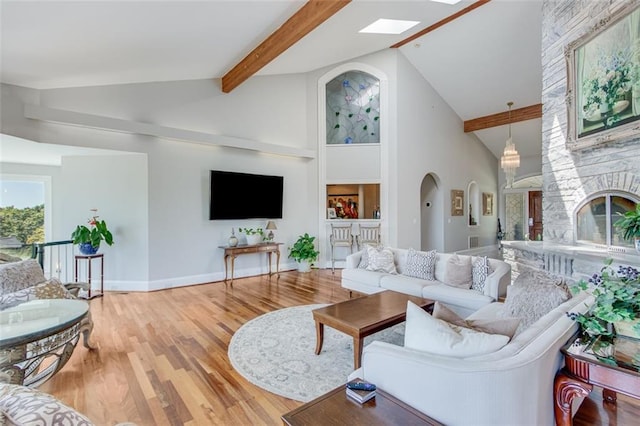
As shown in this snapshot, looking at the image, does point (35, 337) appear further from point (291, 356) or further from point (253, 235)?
point (253, 235)

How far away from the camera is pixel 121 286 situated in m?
5.17

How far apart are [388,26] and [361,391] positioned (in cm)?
629

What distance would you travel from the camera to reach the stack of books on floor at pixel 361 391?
1.36 meters

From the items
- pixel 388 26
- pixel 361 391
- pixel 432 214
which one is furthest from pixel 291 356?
pixel 432 214

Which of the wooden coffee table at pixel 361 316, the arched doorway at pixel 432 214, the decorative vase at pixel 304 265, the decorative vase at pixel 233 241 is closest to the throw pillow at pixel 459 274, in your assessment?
the wooden coffee table at pixel 361 316

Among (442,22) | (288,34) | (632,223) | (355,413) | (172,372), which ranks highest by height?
(442,22)

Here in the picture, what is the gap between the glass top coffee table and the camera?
6.56 feet

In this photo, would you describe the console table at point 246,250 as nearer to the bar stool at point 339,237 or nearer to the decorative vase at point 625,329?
the bar stool at point 339,237

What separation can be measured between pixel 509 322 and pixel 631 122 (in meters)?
3.15

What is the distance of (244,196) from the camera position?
6.21 m

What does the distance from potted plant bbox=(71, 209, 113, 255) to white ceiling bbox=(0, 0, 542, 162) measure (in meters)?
2.06

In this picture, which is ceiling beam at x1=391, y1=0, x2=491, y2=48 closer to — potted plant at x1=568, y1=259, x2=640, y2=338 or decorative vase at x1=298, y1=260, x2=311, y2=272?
decorative vase at x1=298, y1=260, x2=311, y2=272

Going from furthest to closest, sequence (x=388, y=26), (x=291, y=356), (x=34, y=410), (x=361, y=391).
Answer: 1. (x=388, y=26)
2. (x=291, y=356)
3. (x=361, y=391)
4. (x=34, y=410)

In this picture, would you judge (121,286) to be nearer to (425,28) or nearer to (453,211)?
(425,28)
